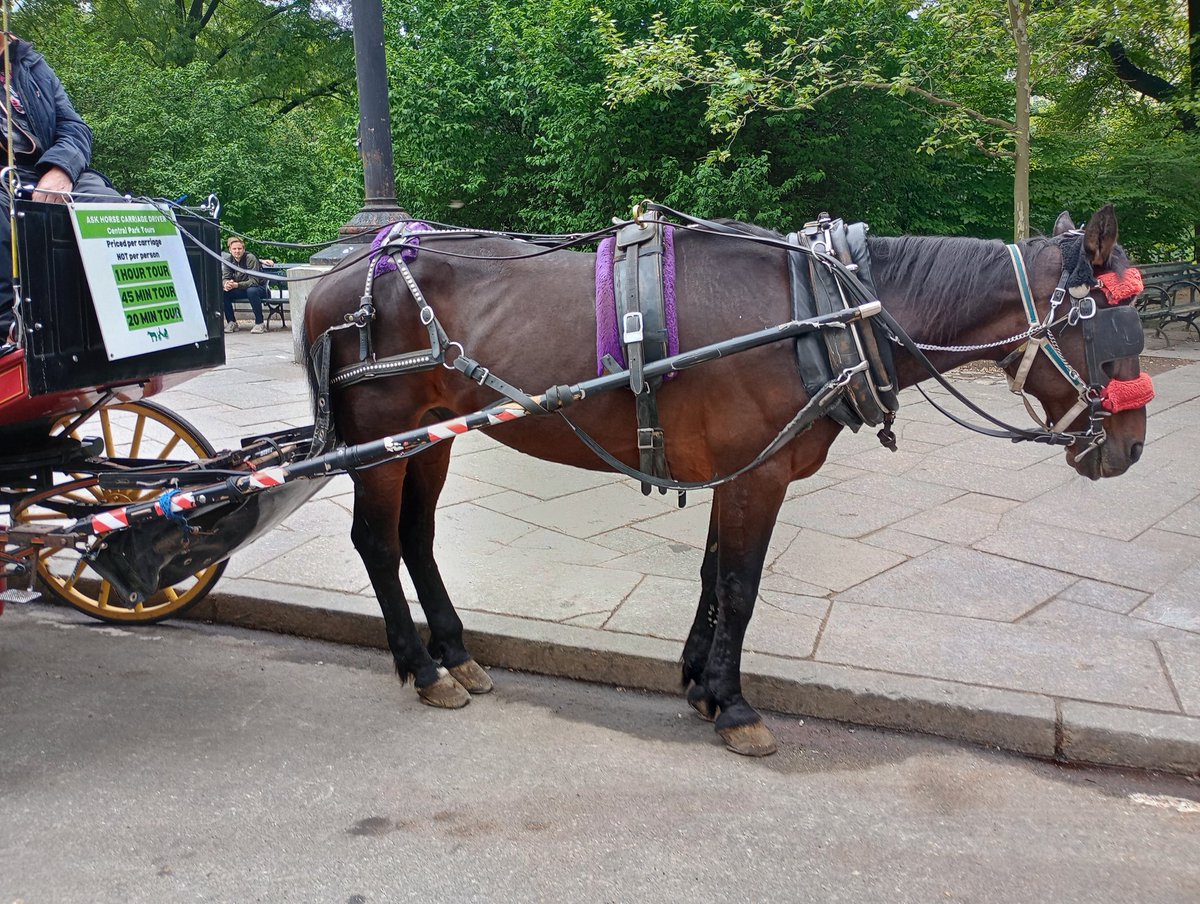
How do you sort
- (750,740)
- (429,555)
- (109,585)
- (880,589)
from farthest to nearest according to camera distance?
(880,589), (109,585), (429,555), (750,740)

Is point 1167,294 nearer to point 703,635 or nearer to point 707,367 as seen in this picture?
point 703,635

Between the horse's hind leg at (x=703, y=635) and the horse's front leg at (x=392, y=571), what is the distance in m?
0.90

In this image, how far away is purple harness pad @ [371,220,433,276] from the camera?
3.73 metres

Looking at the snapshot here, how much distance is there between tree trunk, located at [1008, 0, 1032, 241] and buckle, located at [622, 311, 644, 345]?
27.4 ft

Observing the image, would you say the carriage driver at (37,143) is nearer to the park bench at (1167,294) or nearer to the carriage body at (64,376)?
the carriage body at (64,376)

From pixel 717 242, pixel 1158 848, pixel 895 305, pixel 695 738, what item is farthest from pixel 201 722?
pixel 1158 848

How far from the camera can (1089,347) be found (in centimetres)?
302

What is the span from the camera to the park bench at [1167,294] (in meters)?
13.9

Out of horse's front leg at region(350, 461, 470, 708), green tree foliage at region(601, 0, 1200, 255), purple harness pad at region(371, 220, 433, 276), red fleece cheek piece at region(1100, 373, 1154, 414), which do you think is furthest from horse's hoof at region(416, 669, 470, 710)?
green tree foliage at region(601, 0, 1200, 255)

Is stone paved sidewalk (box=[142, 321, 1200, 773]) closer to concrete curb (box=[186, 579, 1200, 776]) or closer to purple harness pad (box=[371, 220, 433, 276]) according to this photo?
concrete curb (box=[186, 579, 1200, 776])

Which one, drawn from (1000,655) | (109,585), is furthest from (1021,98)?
(109,585)

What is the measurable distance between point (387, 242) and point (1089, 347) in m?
2.47

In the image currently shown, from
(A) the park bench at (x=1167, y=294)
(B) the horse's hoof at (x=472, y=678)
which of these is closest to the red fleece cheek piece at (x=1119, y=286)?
(B) the horse's hoof at (x=472, y=678)

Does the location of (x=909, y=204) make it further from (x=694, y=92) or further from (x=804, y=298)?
(x=804, y=298)
